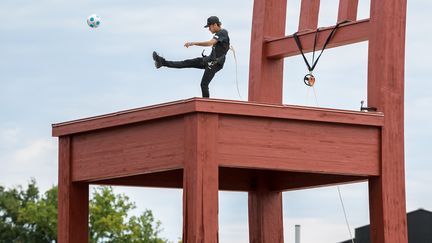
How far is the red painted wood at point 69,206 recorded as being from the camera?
8.45m

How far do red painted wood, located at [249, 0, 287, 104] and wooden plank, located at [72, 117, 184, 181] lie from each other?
4.60 feet

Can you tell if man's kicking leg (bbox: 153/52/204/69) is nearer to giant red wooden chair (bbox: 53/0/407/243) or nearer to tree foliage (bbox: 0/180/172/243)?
giant red wooden chair (bbox: 53/0/407/243)

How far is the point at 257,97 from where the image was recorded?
360 inches

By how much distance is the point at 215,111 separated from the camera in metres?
7.58

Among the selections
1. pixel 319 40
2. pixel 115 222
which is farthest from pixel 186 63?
pixel 115 222

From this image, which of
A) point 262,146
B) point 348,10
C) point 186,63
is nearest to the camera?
point 262,146

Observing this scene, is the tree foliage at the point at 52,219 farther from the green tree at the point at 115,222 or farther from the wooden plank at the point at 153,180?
the wooden plank at the point at 153,180

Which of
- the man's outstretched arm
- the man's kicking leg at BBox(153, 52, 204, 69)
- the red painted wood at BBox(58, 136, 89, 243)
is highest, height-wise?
Answer: the man's outstretched arm

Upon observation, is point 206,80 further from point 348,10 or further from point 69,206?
point 69,206

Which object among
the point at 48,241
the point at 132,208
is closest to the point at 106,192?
the point at 132,208

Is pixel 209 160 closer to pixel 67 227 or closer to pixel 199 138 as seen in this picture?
pixel 199 138

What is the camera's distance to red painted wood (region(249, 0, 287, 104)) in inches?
360

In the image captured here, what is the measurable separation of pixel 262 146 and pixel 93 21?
2.22 meters

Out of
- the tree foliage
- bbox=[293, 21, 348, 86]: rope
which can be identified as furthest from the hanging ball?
the tree foliage
